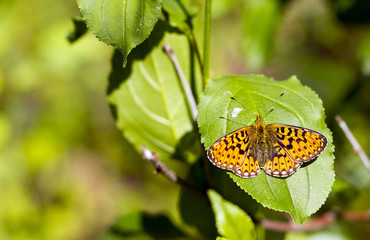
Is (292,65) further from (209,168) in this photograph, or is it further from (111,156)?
(209,168)

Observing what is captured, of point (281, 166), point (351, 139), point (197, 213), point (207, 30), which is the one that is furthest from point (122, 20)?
point (351, 139)

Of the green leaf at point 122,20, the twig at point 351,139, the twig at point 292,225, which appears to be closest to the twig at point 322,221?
the twig at point 292,225

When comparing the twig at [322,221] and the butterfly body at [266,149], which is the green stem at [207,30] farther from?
the twig at [322,221]

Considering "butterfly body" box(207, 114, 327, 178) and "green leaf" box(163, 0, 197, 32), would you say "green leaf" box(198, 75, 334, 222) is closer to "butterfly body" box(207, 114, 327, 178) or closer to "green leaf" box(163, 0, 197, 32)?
"butterfly body" box(207, 114, 327, 178)

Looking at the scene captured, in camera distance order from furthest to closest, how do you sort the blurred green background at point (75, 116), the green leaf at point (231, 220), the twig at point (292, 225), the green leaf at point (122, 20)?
the blurred green background at point (75, 116)
the twig at point (292, 225)
the green leaf at point (231, 220)
the green leaf at point (122, 20)

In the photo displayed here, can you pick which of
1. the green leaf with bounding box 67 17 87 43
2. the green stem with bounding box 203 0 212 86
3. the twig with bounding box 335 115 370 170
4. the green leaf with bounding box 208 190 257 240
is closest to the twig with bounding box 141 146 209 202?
the green leaf with bounding box 208 190 257 240

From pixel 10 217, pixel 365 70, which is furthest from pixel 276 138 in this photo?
pixel 10 217
